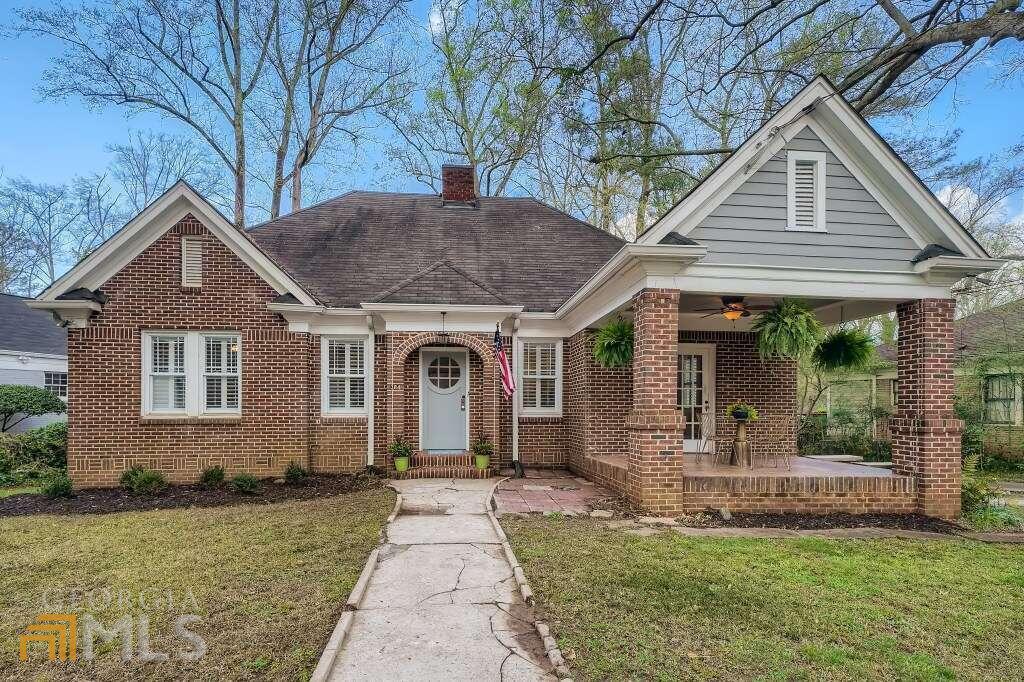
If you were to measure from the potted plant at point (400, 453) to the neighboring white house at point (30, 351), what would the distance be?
12.3 m

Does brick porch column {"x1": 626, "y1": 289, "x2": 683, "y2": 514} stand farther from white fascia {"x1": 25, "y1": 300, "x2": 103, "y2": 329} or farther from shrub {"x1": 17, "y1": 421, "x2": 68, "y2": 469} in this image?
shrub {"x1": 17, "y1": 421, "x2": 68, "y2": 469}

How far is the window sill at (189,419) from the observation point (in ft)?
33.3

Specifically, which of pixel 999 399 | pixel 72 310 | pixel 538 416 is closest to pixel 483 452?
pixel 538 416

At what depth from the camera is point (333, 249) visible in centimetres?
1294

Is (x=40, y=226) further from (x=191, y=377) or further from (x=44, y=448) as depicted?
(x=191, y=377)

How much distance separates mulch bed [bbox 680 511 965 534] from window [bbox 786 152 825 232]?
3.87m

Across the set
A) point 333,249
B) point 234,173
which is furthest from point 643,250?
point 234,173

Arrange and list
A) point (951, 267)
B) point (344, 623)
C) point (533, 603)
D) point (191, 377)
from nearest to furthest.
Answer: point (344, 623) → point (533, 603) → point (951, 267) → point (191, 377)

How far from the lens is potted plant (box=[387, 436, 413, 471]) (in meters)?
10.5

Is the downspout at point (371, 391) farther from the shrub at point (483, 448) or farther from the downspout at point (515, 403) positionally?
the downspout at point (515, 403)

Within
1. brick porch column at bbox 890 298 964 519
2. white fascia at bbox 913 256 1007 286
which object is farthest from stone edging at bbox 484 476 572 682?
white fascia at bbox 913 256 1007 286

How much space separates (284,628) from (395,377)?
6756 millimetres

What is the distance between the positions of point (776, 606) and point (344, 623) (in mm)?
3242

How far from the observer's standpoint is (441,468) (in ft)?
34.7
